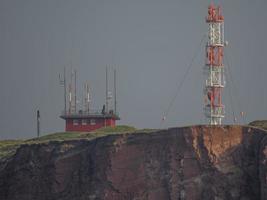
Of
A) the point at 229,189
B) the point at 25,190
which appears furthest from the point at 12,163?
the point at 229,189

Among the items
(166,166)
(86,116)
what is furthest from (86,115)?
(166,166)

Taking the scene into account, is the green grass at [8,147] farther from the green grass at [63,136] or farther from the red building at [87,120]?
the red building at [87,120]

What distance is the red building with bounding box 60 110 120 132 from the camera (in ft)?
400

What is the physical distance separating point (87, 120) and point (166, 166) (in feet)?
104

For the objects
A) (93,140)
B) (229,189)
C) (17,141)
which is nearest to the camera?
(229,189)

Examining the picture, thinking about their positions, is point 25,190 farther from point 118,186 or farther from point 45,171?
point 118,186

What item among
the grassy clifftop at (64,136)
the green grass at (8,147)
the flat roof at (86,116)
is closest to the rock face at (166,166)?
the grassy clifftop at (64,136)

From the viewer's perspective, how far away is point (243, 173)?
89562 millimetres

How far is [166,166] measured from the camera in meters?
91.0

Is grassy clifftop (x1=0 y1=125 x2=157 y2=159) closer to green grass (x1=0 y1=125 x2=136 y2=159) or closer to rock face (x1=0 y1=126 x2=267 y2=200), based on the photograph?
green grass (x1=0 y1=125 x2=136 y2=159)

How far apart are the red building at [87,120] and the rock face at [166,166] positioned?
22961 millimetres

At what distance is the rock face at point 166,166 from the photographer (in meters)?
89.3

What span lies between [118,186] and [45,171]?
885cm

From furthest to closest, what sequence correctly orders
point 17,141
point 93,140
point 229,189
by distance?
point 17,141
point 93,140
point 229,189
